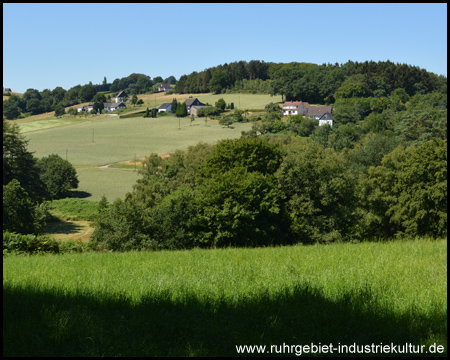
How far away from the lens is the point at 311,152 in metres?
38.1

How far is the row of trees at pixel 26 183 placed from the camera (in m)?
A: 39.8

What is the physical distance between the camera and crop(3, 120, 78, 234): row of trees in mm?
39781

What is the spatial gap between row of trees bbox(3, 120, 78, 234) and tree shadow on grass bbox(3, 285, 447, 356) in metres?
35.3

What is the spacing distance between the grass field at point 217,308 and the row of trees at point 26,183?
32656 millimetres

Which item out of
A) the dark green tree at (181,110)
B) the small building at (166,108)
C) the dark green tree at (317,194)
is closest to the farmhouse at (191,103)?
the dark green tree at (181,110)

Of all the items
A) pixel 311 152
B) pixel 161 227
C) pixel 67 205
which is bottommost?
pixel 67 205

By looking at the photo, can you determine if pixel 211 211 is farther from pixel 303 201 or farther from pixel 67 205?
pixel 67 205

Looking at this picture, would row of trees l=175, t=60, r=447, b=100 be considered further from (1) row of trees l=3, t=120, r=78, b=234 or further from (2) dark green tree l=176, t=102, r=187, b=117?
(1) row of trees l=3, t=120, r=78, b=234

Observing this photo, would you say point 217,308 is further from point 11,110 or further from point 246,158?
point 11,110

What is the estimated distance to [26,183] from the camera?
185ft

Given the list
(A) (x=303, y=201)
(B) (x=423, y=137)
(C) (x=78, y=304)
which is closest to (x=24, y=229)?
(A) (x=303, y=201)

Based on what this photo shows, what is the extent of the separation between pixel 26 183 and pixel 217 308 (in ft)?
181

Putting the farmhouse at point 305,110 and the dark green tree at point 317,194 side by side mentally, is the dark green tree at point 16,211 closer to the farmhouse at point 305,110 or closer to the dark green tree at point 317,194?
the dark green tree at point 317,194

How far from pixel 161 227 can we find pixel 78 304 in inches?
883
